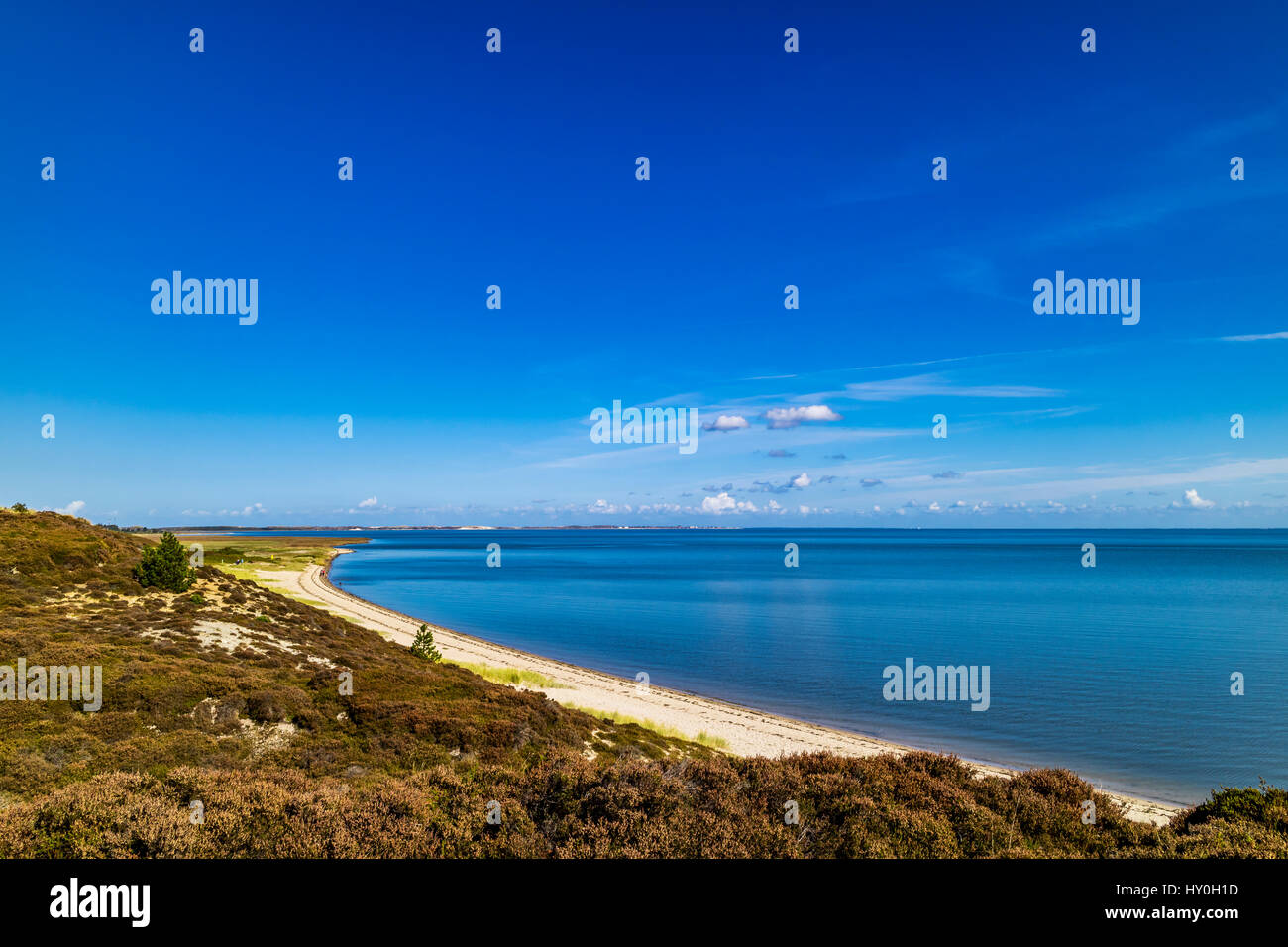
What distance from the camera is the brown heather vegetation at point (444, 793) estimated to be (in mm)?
6621

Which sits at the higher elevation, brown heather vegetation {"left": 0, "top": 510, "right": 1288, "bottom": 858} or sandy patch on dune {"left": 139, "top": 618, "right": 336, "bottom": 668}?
brown heather vegetation {"left": 0, "top": 510, "right": 1288, "bottom": 858}

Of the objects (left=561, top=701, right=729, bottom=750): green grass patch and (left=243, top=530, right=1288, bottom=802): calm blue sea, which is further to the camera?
(left=243, top=530, right=1288, bottom=802): calm blue sea

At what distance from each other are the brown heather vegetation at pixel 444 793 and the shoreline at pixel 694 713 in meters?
4.12

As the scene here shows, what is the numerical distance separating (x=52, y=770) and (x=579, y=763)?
10.0m

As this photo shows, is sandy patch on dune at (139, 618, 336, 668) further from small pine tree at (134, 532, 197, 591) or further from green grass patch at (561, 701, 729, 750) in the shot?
green grass patch at (561, 701, 729, 750)

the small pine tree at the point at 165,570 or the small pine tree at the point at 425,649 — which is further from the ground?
the small pine tree at the point at 165,570

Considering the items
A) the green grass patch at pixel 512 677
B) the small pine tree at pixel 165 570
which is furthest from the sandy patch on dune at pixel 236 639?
the green grass patch at pixel 512 677

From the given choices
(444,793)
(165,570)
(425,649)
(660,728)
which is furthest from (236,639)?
(444,793)

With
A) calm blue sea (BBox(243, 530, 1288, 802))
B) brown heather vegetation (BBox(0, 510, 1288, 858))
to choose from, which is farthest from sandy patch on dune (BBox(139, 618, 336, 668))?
calm blue sea (BBox(243, 530, 1288, 802))

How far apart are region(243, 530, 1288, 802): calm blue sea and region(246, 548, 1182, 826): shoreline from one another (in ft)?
5.52

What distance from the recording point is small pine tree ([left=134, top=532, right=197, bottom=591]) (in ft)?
102

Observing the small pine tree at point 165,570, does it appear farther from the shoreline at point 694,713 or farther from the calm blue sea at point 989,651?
the calm blue sea at point 989,651

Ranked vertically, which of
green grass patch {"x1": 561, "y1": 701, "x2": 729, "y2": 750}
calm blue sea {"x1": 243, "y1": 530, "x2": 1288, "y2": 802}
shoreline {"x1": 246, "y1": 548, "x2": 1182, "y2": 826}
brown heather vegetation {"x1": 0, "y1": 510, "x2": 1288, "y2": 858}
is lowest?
calm blue sea {"x1": 243, "y1": 530, "x2": 1288, "y2": 802}
